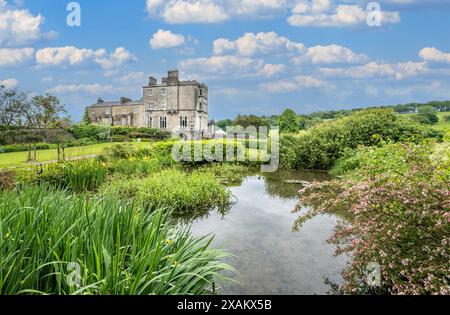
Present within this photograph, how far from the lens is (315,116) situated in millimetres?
31875

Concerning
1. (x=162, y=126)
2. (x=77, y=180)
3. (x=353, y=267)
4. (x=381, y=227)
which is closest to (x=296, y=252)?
(x=353, y=267)

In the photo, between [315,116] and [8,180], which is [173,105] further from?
[8,180]

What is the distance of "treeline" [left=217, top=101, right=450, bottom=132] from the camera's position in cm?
1605

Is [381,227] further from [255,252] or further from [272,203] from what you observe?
[272,203]

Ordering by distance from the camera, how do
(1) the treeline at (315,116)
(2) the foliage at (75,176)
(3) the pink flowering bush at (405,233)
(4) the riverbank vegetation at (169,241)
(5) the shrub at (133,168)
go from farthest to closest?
1. (1) the treeline at (315,116)
2. (5) the shrub at (133,168)
3. (2) the foliage at (75,176)
4. (3) the pink flowering bush at (405,233)
5. (4) the riverbank vegetation at (169,241)

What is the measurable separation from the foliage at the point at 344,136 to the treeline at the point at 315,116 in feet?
4.48

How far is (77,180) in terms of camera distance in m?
8.09

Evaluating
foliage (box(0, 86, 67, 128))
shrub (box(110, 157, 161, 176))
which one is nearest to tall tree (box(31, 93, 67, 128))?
foliage (box(0, 86, 67, 128))

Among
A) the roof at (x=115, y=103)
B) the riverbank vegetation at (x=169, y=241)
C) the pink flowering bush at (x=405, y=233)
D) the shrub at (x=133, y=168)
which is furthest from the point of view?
the roof at (x=115, y=103)

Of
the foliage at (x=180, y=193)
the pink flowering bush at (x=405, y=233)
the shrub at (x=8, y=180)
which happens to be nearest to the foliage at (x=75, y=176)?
the shrub at (x=8, y=180)

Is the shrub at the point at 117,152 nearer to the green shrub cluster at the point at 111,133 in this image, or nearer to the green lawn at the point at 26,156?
the green lawn at the point at 26,156

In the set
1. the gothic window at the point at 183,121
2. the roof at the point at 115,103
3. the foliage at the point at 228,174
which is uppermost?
the roof at the point at 115,103

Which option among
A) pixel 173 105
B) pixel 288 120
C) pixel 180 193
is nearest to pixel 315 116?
pixel 288 120

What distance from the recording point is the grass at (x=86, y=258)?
207 centimetres
